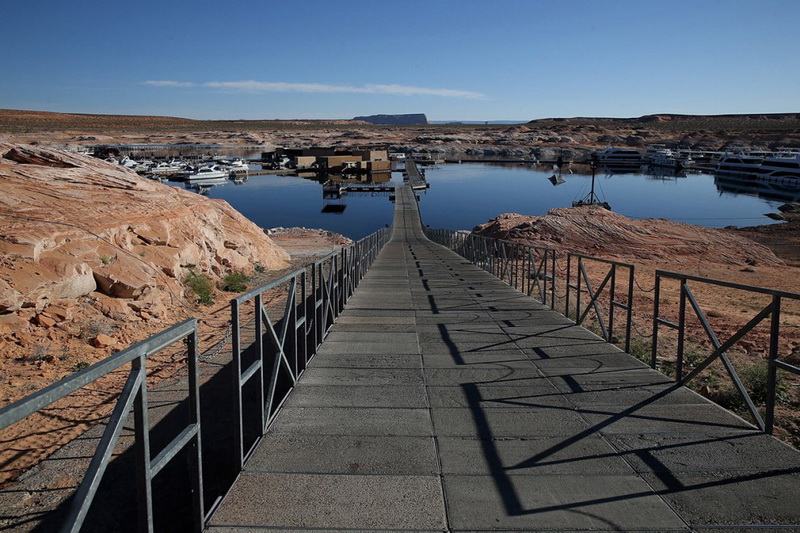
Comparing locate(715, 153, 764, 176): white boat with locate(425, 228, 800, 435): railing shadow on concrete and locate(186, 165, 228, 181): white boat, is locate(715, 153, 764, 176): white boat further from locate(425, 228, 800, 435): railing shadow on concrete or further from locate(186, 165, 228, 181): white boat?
locate(425, 228, 800, 435): railing shadow on concrete

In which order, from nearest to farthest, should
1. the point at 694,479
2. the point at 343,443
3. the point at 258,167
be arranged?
1. the point at 694,479
2. the point at 343,443
3. the point at 258,167

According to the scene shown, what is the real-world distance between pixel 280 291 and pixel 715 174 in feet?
349

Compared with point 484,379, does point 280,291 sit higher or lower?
lower

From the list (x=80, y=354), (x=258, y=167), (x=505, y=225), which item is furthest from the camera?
(x=258, y=167)

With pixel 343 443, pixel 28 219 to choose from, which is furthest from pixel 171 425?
pixel 28 219

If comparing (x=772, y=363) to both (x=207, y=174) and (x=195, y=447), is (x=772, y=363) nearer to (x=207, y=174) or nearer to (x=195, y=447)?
(x=195, y=447)

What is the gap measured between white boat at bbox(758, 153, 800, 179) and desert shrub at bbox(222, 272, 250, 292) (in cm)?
8886

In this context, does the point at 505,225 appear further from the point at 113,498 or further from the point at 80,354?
the point at 113,498

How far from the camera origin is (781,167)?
88.2 metres

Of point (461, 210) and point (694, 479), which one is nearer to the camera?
point (694, 479)

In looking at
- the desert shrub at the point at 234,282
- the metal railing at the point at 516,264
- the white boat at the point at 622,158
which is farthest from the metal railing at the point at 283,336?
the white boat at the point at 622,158

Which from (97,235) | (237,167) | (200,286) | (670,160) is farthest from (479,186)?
(97,235)

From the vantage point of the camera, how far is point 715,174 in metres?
105

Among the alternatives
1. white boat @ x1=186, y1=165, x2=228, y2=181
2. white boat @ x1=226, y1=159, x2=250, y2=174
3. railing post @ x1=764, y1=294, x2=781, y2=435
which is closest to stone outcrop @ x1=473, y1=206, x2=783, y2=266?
railing post @ x1=764, y1=294, x2=781, y2=435
